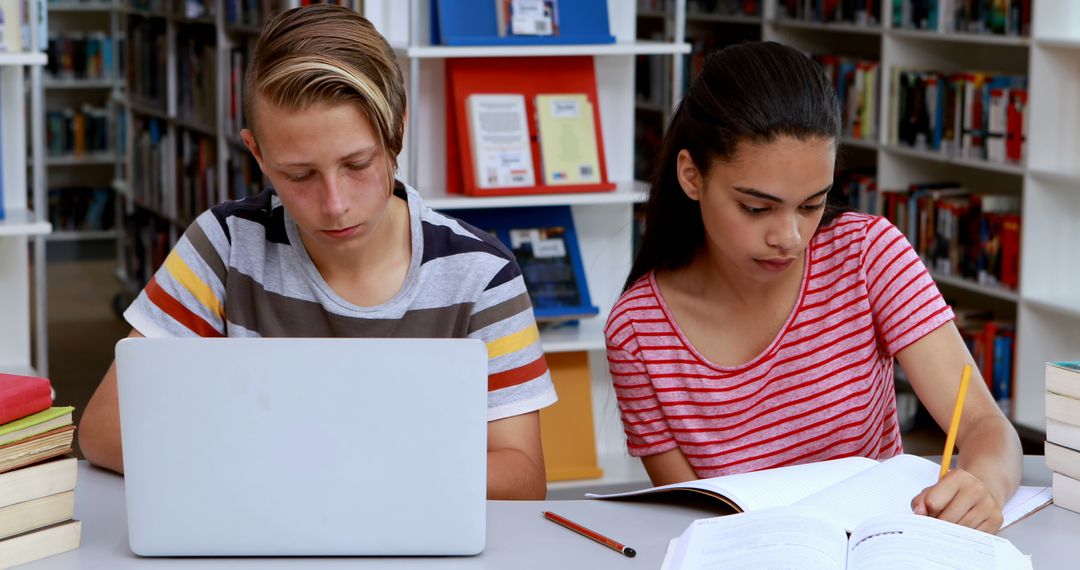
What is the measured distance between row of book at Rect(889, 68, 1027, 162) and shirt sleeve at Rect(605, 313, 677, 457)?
246 centimetres

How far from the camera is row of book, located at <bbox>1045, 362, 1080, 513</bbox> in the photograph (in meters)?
1.34

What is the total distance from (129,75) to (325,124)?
491 cm

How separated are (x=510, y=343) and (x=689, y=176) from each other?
0.31 metres

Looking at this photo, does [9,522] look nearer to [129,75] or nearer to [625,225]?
[625,225]

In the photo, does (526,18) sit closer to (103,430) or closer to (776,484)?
(103,430)

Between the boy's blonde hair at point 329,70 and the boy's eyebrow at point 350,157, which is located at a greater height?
the boy's blonde hair at point 329,70

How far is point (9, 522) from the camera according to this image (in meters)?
1.20

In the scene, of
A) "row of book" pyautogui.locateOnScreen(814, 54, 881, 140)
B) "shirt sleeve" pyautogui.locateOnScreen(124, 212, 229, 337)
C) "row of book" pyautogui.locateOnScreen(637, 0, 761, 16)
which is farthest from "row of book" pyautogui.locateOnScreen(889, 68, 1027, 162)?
"shirt sleeve" pyautogui.locateOnScreen(124, 212, 229, 337)

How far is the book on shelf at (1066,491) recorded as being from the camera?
1362 millimetres

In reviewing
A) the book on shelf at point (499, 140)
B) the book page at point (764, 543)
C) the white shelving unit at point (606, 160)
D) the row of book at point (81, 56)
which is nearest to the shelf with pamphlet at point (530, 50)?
the white shelving unit at point (606, 160)

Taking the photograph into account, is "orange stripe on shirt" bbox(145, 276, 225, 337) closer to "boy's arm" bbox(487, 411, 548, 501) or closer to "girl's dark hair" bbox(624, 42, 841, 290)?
"boy's arm" bbox(487, 411, 548, 501)

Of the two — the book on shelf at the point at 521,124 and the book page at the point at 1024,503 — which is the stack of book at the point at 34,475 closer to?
the book page at the point at 1024,503

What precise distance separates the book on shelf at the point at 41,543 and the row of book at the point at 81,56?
244 inches

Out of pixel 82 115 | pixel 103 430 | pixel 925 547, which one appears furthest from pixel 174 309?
pixel 82 115
